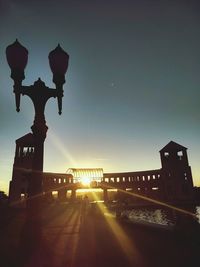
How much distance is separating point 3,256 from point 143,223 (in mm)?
4342

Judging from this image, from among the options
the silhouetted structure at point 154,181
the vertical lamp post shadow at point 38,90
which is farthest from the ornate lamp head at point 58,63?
the silhouetted structure at point 154,181

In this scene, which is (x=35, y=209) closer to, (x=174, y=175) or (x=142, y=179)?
(x=174, y=175)

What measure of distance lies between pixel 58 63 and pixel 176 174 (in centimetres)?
4145

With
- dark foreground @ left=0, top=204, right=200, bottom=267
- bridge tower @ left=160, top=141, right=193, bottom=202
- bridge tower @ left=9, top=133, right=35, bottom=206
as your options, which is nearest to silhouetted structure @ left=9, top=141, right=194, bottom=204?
Answer: bridge tower @ left=160, top=141, right=193, bottom=202

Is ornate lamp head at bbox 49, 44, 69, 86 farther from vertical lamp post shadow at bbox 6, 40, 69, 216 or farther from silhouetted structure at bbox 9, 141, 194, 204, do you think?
silhouetted structure at bbox 9, 141, 194, 204

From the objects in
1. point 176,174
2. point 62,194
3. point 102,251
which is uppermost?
point 176,174

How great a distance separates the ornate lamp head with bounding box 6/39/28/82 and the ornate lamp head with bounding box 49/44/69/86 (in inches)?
21.4

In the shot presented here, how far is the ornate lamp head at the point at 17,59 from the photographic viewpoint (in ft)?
12.2

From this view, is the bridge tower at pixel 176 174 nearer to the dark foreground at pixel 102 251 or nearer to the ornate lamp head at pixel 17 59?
the dark foreground at pixel 102 251

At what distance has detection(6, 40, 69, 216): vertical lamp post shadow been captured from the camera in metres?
3.57

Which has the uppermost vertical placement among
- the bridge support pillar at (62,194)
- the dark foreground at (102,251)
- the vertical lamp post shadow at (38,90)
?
the vertical lamp post shadow at (38,90)

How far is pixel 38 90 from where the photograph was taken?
399cm

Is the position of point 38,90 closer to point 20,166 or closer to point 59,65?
point 59,65

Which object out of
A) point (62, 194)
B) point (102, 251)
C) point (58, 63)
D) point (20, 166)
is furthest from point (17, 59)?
point (62, 194)
